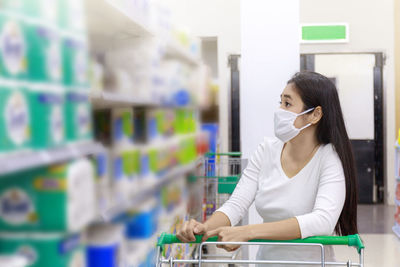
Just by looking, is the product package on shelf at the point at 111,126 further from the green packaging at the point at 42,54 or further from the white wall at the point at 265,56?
the white wall at the point at 265,56

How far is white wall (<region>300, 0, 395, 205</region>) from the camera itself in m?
8.45

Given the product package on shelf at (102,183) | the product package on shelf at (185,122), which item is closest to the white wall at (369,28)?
the product package on shelf at (185,122)

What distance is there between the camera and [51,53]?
156 cm

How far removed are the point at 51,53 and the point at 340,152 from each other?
1.11 meters

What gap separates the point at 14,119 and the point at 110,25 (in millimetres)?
1266

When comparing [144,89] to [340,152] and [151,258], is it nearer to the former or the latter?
[151,258]

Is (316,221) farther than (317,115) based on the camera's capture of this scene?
No

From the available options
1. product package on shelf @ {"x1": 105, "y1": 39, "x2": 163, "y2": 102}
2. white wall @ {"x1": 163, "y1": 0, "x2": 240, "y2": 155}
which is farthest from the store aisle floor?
product package on shelf @ {"x1": 105, "y1": 39, "x2": 163, "y2": 102}

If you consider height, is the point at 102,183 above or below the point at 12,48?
below

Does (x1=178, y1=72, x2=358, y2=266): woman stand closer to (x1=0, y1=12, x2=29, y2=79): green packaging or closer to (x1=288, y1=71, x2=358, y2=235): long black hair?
(x1=288, y1=71, x2=358, y2=235): long black hair

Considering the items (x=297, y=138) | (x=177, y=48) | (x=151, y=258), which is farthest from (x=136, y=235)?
(x=177, y=48)

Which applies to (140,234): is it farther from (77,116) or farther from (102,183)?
(77,116)

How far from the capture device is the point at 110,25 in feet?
8.43

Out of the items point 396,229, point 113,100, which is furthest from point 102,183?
point 396,229
